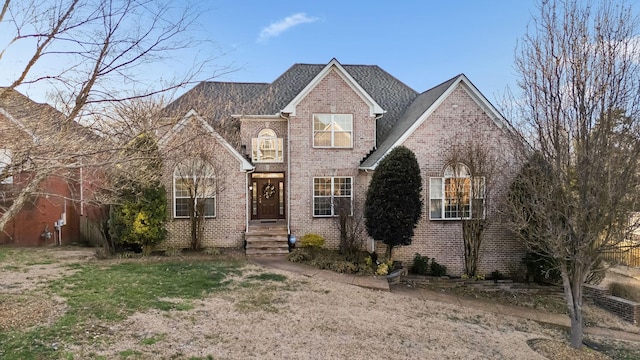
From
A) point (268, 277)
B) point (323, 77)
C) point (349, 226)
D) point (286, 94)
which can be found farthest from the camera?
point (286, 94)

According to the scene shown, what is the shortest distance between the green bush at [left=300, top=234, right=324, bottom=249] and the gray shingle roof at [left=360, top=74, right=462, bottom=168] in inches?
130

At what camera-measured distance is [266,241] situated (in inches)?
548

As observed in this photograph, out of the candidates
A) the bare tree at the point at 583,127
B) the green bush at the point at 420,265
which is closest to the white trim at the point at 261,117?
the green bush at the point at 420,265

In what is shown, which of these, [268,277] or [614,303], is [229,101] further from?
[614,303]

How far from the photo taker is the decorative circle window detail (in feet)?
53.5

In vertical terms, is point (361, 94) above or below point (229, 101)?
above

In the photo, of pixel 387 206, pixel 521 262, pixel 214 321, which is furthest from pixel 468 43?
pixel 214 321

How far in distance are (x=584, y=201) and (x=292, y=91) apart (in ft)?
41.9

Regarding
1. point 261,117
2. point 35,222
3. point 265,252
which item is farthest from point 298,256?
point 35,222

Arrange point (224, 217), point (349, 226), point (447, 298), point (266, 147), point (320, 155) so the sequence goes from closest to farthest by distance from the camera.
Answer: point (447, 298), point (349, 226), point (224, 217), point (320, 155), point (266, 147)

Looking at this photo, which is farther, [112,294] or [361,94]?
[361,94]

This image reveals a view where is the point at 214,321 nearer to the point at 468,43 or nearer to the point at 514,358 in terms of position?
the point at 514,358

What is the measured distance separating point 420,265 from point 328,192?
445 cm

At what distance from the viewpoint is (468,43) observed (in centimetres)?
1426
